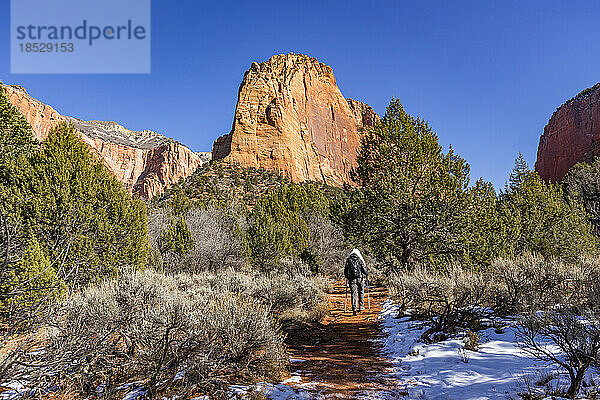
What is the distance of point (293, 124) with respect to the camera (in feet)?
230

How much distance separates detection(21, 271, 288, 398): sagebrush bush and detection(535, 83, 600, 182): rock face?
243ft

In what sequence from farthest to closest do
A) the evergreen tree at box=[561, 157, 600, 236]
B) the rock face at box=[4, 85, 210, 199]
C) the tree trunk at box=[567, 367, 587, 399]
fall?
1. the rock face at box=[4, 85, 210, 199]
2. the evergreen tree at box=[561, 157, 600, 236]
3. the tree trunk at box=[567, 367, 587, 399]

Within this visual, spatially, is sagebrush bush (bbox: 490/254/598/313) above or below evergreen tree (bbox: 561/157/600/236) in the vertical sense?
below

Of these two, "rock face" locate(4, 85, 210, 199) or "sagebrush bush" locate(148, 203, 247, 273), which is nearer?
"sagebrush bush" locate(148, 203, 247, 273)

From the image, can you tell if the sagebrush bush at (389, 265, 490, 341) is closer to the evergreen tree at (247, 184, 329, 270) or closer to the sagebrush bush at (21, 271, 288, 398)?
the sagebrush bush at (21, 271, 288, 398)

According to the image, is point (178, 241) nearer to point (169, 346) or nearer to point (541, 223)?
point (169, 346)

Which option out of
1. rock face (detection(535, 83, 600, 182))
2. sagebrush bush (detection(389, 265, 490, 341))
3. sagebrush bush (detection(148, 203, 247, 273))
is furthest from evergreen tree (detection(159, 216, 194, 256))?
rock face (detection(535, 83, 600, 182))

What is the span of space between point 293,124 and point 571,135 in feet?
188

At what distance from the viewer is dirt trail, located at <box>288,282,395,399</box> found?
448 cm

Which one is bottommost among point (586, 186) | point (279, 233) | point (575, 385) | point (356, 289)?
point (356, 289)

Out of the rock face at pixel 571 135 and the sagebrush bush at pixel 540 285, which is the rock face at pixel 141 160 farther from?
the sagebrush bush at pixel 540 285

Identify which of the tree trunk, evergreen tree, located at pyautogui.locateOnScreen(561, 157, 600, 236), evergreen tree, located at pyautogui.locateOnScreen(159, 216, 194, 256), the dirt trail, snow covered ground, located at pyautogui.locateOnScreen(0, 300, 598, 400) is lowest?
the dirt trail

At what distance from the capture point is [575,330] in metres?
3.68

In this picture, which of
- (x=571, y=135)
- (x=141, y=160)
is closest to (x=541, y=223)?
(x=571, y=135)
